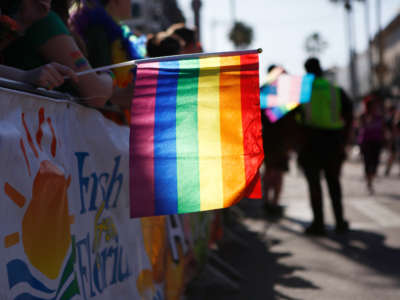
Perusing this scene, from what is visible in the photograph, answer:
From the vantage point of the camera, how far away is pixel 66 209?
235 cm

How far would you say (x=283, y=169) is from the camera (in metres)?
9.23

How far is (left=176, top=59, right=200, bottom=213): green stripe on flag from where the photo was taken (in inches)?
98.8

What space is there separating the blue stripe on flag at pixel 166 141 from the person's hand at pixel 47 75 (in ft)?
1.46

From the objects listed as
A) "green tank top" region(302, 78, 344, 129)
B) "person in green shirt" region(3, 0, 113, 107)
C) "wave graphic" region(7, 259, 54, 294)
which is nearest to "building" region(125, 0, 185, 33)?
A: "green tank top" region(302, 78, 344, 129)

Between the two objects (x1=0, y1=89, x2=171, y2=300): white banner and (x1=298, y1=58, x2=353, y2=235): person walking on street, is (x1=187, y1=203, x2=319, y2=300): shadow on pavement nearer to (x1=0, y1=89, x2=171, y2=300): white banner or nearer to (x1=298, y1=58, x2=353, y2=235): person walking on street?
(x1=298, y1=58, x2=353, y2=235): person walking on street

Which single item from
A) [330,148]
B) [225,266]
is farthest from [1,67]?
[330,148]

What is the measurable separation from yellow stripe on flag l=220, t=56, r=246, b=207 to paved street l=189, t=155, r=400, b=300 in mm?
2202

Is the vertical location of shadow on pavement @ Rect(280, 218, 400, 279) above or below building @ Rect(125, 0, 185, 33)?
below

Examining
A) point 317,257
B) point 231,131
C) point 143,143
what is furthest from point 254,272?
point 143,143

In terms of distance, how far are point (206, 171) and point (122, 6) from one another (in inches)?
75.3

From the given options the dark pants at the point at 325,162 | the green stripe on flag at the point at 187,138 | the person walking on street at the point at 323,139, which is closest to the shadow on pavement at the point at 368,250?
the person walking on street at the point at 323,139

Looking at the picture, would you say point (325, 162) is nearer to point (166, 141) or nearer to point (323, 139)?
point (323, 139)

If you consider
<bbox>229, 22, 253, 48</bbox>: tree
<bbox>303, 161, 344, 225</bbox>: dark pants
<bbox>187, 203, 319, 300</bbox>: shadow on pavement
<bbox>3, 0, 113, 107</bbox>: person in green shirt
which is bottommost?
<bbox>187, 203, 319, 300</bbox>: shadow on pavement

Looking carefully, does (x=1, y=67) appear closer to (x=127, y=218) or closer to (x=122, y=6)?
(x=127, y=218)
